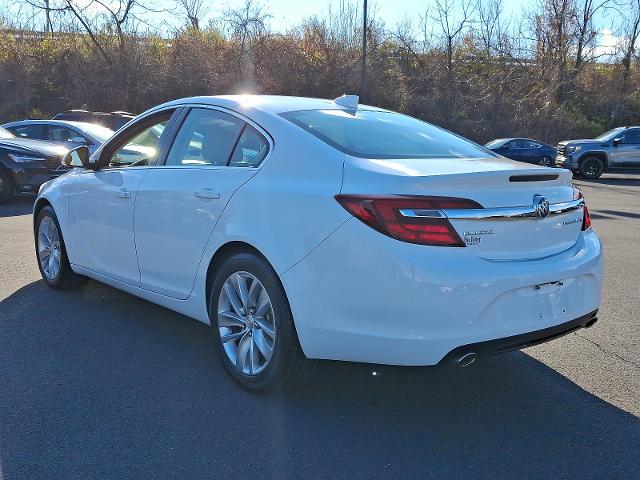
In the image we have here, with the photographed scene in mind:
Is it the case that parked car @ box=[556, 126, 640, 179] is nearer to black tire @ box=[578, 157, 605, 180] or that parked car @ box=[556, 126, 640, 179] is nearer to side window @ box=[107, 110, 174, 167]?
black tire @ box=[578, 157, 605, 180]

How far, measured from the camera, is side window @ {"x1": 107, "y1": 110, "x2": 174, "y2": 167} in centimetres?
451

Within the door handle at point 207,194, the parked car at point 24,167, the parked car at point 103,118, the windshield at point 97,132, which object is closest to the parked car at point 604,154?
the parked car at point 103,118

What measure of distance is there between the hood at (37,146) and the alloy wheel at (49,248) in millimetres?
6037

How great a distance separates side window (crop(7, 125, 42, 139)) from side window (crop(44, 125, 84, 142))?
0.73 feet

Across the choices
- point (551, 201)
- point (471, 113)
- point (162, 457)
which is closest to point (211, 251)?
point (162, 457)

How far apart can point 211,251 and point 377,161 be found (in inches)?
44.4

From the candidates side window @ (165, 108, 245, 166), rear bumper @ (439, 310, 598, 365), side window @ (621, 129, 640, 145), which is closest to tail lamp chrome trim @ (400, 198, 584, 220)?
rear bumper @ (439, 310, 598, 365)

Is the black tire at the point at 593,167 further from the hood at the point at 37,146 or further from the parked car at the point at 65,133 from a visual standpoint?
the hood at the point at 37,146

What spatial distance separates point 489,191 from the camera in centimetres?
305

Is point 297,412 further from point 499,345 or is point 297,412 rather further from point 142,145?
point 142,145

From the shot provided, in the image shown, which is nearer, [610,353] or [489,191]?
[489,191]

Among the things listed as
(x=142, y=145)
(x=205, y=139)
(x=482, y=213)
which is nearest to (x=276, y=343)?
(x=482, y=213)

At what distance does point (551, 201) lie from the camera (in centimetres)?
329

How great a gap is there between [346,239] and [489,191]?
0.73 metres
